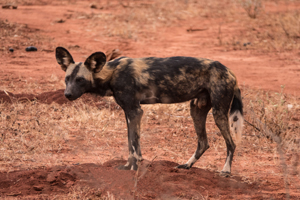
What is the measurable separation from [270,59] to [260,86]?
2268 millimetres

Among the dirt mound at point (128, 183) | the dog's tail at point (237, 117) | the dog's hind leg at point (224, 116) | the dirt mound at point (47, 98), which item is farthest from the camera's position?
the dirt mound at point (47, 98)

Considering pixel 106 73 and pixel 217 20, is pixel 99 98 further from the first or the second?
pixel 217 20

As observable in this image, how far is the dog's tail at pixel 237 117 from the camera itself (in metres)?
4.29

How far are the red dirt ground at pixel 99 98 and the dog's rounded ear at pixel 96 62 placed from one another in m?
0.93

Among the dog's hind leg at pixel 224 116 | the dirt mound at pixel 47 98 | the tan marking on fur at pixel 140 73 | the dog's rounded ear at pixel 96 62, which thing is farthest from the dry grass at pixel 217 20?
the dog's rounded ear at pixel 96 62

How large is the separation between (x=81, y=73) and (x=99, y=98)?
294 cm

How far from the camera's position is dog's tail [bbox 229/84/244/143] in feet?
14.1

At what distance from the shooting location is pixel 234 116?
4.32m

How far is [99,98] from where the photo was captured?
22.3 ft

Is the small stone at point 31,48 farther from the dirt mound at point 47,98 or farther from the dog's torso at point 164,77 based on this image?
the dog's torso at point 164,77

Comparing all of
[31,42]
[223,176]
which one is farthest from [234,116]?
[31,42]

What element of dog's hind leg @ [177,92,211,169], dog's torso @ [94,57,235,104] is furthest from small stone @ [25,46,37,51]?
dog's hind leg @ [177,92,211,169]

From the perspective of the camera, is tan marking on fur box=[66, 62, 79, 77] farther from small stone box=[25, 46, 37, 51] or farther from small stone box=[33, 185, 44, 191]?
small stone box=[25, 46, 37, 51]

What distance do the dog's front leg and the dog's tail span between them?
99cm
